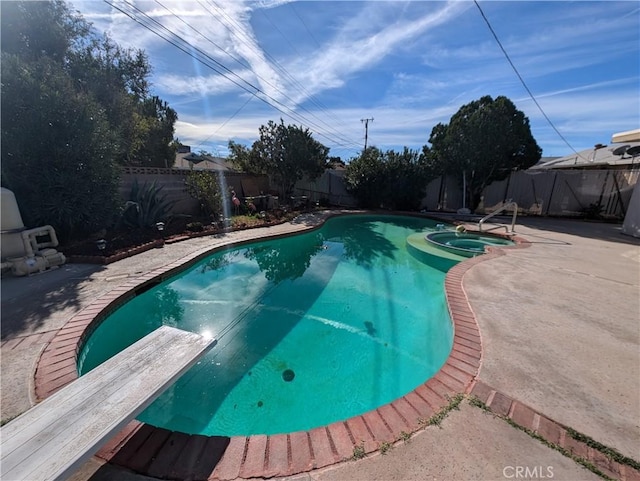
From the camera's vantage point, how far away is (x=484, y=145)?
12562 millimetres

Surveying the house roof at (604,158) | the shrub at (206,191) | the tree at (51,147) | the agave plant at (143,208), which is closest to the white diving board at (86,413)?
the tree at (51,147)

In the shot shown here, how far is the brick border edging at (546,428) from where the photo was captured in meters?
1.59

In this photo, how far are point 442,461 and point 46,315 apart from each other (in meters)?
4.76

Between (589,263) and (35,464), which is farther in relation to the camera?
(589,263)

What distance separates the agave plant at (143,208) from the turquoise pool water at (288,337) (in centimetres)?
263

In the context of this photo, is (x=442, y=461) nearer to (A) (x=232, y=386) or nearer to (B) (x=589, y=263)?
(A) (x=232, y=386)

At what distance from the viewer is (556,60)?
757 centimetres

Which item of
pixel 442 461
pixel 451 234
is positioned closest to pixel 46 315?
pixel 442 461

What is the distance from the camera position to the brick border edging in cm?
159

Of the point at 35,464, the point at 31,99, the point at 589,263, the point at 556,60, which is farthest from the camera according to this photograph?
the point at 556,60

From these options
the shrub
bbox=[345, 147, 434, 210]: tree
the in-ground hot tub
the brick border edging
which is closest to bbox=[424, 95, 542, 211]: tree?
bbox=[345, 147, 434, 210]: tree

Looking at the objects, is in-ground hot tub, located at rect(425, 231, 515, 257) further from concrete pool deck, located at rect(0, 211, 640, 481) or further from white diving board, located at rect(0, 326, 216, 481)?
white diving board, located at rect(0, 326, 216, 481)

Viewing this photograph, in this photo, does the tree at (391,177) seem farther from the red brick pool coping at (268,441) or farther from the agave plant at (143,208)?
the red brick pool coping at (268,441)

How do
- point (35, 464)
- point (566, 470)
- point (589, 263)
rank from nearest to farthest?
point (35, 464), point (566, 470), point (589, 263)
